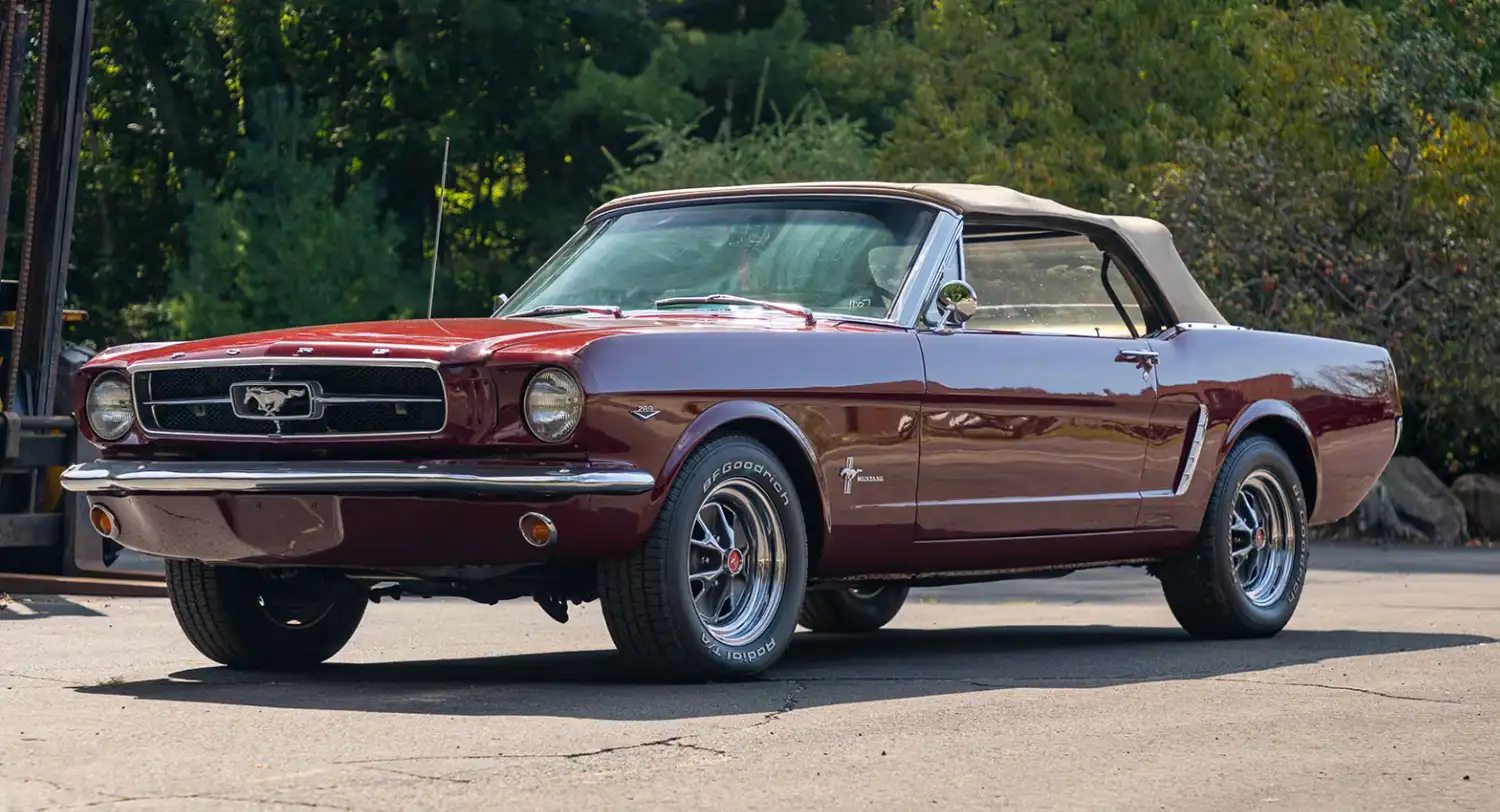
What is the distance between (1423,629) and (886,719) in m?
4.26

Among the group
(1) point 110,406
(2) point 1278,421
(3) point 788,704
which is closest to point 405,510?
(3) point 788,704

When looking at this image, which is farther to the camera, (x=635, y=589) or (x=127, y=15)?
(x=127, y=15)

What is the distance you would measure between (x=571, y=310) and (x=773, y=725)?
7.62 feet

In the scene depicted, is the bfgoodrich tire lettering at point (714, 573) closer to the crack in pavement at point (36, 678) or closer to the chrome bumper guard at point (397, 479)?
the chrome bumper guard at point (397, 479)

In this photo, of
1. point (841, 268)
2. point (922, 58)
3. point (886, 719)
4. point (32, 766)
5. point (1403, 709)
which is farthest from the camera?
point (922, 58)

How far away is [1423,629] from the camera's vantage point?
970 centimetres

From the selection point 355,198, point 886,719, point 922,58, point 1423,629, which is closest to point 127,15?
point 355,198

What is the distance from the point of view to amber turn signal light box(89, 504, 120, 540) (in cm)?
711

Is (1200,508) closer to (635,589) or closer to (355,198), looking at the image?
(635,589)

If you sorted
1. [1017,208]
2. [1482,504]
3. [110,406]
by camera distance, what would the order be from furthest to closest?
[1482,504], [1017,208], [110,406]

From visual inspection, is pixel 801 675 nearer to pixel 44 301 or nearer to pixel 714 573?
pixel 714 573

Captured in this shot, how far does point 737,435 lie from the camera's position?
6.97 metres

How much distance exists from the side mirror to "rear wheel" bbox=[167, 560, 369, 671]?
2067mm

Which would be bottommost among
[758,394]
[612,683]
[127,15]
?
[612,683]
